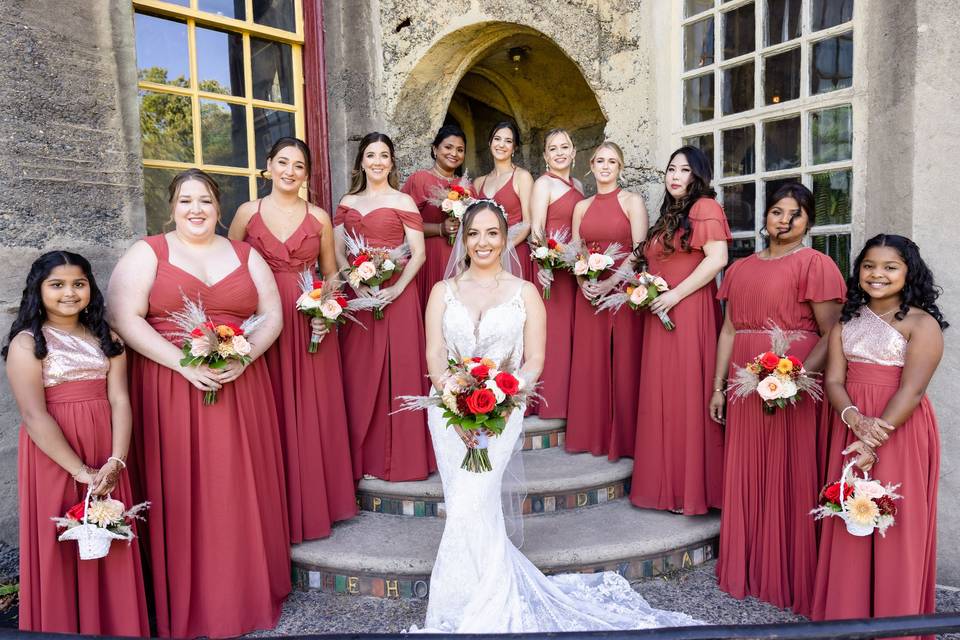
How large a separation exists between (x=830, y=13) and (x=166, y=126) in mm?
5052

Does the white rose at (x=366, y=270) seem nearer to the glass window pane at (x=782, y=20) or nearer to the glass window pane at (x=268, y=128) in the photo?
the glass window pane at (x=268, y=128)

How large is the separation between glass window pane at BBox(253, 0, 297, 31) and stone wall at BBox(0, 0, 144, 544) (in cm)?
137

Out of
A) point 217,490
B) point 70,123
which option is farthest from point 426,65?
point 217,490

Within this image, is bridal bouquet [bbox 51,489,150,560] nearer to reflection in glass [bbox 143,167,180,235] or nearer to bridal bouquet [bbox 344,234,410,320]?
bridal bouquet [bbox 344,234,410,320]

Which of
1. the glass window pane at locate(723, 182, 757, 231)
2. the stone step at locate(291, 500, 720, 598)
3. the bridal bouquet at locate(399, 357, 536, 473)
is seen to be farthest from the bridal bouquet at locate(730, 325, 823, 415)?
the glass window pane at locate(723, 182, 757, 231)

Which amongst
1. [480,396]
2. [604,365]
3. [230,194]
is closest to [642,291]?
[604,365]

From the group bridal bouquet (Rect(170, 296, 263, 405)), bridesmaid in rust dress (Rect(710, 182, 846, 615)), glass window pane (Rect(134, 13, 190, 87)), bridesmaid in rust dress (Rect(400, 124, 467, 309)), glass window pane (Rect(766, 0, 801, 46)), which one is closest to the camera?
bridal bouquet (Rect(170, 296, 263, 405))

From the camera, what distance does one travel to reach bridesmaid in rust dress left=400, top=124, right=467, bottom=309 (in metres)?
5.34

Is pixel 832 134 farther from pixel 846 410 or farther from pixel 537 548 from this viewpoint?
pixel 537 548

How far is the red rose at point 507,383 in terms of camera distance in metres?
2.86

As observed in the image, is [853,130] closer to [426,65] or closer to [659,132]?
[659,132]

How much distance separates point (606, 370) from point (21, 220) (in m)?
4.01

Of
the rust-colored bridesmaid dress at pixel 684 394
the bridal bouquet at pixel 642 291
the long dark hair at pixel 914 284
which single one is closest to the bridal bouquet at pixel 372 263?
the bridal bouquet at pixel 642 291

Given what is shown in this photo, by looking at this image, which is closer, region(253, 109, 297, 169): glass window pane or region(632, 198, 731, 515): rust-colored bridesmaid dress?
region(632, 198, 731, 515): rust-colored bridesmaid dress
